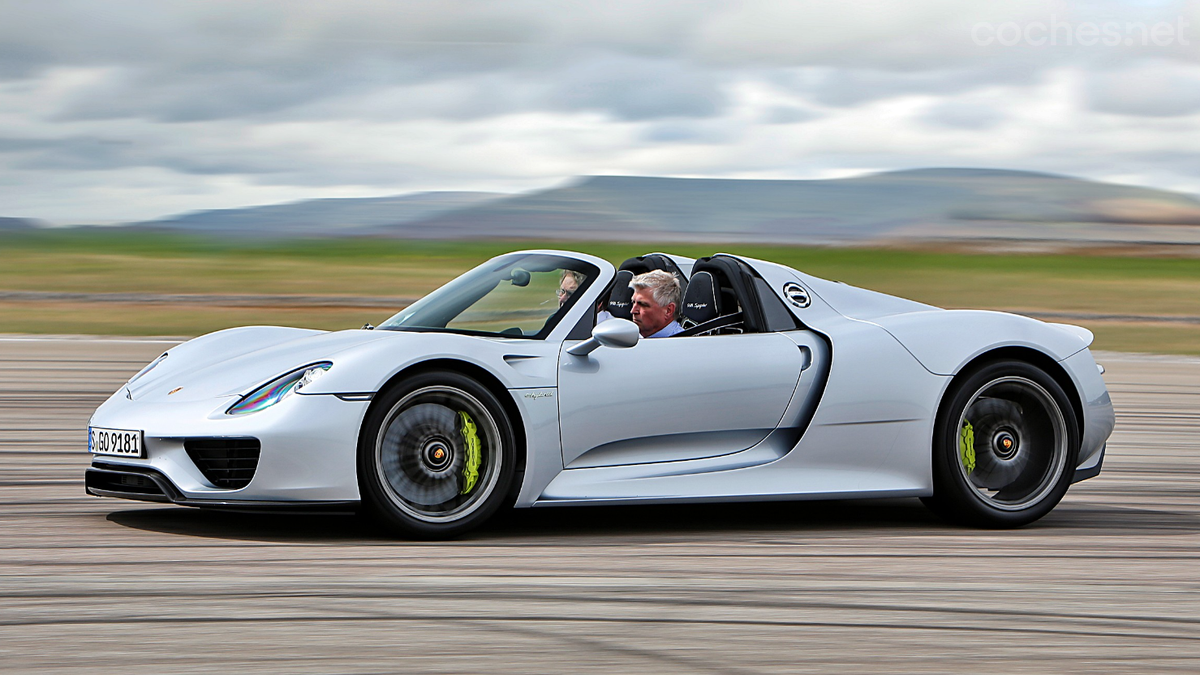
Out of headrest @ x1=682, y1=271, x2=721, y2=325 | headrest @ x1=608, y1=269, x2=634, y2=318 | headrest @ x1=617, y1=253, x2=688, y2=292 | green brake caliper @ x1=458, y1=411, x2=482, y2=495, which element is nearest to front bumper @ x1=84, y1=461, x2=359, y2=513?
green brake caliper @ x1=458, y1=411, x2=482, y2=495

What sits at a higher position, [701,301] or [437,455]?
[701,301]

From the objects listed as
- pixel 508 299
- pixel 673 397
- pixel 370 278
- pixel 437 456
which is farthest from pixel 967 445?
pixel 370 278

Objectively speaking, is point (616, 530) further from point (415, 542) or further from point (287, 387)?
point (287, 387)

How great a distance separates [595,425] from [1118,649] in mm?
2192

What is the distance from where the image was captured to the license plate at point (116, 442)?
17.1ft

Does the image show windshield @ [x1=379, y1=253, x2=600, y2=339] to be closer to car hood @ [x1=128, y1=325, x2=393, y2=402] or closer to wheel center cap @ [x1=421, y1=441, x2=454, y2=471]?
car hood @ [x1=128, y1=325, x2=393, y2=402]

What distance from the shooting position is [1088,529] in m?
6.05

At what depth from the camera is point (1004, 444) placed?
20.0 ft

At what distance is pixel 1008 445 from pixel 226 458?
3.32 m

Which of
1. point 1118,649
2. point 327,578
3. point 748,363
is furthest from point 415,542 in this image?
point 1118,649

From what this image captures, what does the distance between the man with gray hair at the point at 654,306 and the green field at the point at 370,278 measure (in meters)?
13.7

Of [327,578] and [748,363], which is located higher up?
[748,363]

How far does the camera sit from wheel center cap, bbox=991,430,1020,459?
6.08 metres

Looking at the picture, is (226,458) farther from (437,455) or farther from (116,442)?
(437,455)
